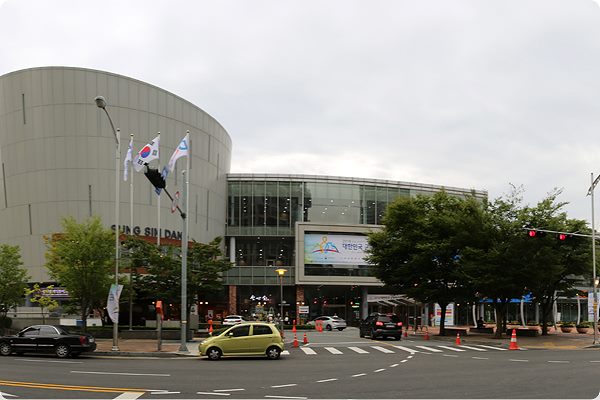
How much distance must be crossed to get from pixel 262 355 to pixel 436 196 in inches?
1025

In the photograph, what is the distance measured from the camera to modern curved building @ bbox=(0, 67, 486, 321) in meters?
56.2

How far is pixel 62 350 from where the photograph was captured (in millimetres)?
24859

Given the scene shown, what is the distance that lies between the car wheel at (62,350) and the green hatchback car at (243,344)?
5560 millimetres

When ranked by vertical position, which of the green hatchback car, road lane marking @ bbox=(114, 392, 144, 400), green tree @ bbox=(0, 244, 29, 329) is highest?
green tree @ bbox=(0, 244, 29, 329)

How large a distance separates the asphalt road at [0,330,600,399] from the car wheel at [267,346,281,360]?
374 mm

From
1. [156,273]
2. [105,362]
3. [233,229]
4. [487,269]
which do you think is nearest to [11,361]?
[105,362]

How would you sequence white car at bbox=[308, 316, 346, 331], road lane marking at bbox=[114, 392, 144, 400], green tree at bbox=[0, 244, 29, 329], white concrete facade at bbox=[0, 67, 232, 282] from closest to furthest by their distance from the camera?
road lane marking at bbox=[114, 392, 144, 400], green tree at bbox=[0, 244, 29, 329], white concrete facade at bbox=[0, 67, 232, 282], white car at bbox=[308, 316, 346, 331]

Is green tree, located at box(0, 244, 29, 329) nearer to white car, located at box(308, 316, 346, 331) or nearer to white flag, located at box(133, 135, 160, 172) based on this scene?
white flag, located at box(133, 135, 160, 172)

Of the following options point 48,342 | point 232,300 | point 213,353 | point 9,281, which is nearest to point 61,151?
point 9,281

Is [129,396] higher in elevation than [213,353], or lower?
higher

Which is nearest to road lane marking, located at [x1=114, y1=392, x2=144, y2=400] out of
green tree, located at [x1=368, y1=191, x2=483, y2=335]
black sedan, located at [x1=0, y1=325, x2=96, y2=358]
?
black sedan, located at [x1=0, y1=325, x2=96, y2=358]

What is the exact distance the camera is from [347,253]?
73.1m

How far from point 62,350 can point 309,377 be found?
40.5ft

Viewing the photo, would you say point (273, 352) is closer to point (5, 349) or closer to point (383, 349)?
point (383, 349)
